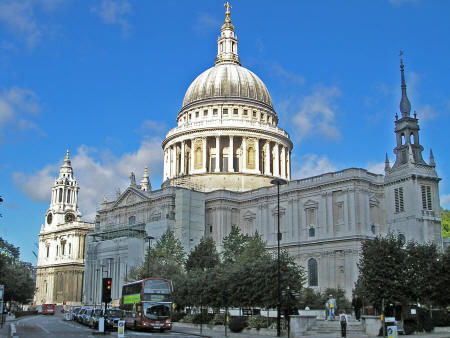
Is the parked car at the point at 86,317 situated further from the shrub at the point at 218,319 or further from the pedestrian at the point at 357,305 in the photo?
the pedestrian at the point at 357,305

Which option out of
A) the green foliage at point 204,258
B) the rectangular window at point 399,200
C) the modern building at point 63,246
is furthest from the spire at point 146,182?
the rectangular window at point 399,200

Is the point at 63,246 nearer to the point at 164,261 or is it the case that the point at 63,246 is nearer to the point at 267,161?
the point at 267,161

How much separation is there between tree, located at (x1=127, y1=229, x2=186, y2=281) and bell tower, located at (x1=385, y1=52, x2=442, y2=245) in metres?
26.5

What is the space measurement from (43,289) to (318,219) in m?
90.3

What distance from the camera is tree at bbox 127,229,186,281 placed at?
6769 centimetres

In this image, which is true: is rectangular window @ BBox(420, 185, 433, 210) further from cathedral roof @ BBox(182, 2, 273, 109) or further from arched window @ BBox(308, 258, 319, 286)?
cathedral roof @ BBox(182, 2, 273, 109)

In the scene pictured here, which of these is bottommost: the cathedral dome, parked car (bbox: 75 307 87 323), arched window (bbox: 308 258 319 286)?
parked car (bbox: 75 307 87 323)

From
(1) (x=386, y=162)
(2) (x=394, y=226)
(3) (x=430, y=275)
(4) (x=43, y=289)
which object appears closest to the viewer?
(3) (x=430, y=275)

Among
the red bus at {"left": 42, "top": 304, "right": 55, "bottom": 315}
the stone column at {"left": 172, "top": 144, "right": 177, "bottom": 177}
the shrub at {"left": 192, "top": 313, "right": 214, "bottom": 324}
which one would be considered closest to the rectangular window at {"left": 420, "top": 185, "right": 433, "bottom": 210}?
the shrub at {"left": 192, "top": 313, "right": 214, "bottom": 324}

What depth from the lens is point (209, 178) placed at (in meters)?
94.8

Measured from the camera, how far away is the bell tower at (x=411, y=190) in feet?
222

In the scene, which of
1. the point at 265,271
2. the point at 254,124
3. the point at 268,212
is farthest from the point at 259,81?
the point at 265,271

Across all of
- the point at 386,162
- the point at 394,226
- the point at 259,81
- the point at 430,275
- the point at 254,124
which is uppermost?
the point at 259,81

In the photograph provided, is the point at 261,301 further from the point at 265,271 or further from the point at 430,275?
the point at 430,275
